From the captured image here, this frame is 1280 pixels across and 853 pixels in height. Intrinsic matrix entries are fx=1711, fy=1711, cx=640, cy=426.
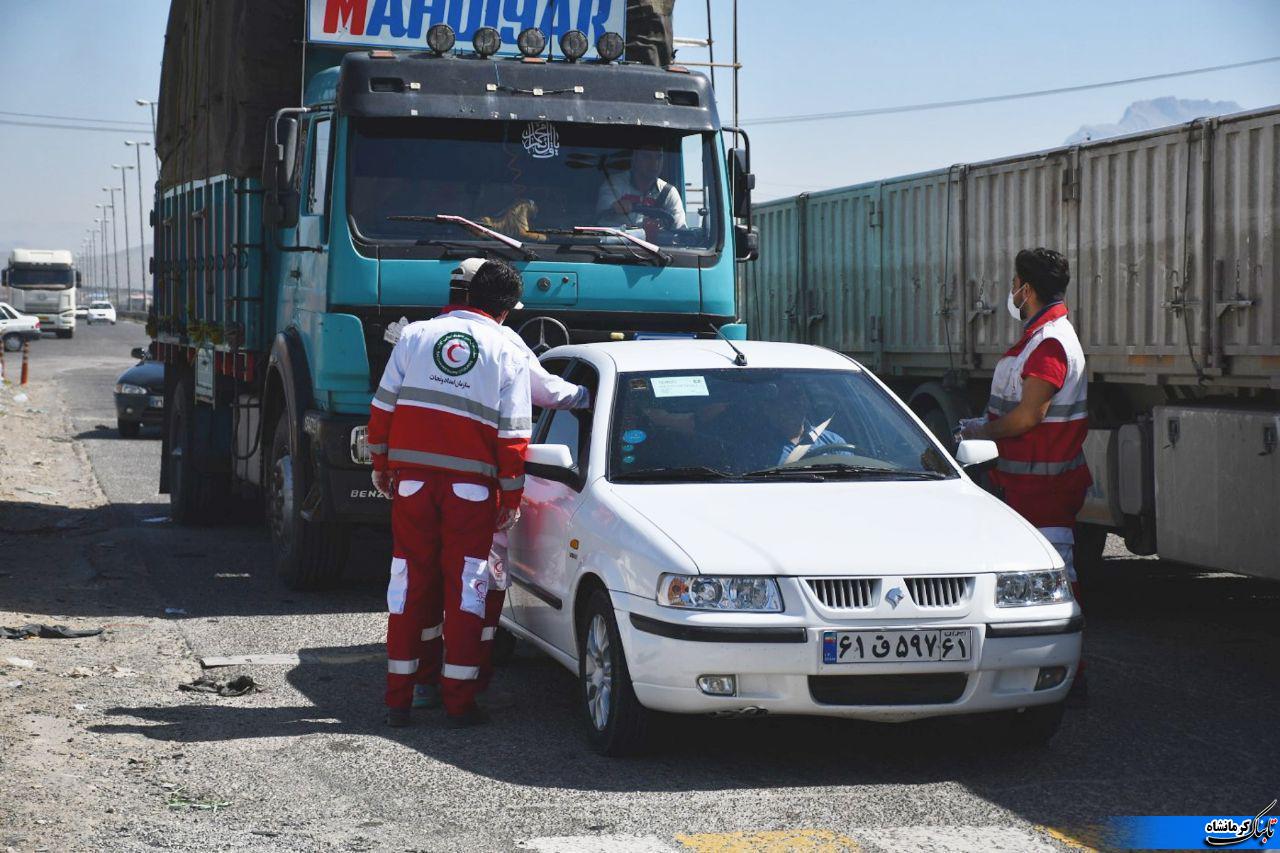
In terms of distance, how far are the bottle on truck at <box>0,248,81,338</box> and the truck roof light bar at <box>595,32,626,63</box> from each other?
209ft

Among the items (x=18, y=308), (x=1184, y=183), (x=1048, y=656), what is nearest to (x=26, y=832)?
(x=1048, y=656)

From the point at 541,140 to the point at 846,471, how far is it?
3.73 meters

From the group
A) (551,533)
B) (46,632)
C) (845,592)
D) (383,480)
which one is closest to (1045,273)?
(845,592)

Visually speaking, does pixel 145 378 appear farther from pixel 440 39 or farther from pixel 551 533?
pixel 551 533

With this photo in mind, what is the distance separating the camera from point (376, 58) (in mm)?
9578

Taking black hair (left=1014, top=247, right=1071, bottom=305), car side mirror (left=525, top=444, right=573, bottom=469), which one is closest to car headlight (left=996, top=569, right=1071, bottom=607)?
black hair (left=1014, top=247, right=1071, bottom=305)

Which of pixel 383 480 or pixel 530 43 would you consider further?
pixel 530 43

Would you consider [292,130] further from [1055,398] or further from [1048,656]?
[1048,656]

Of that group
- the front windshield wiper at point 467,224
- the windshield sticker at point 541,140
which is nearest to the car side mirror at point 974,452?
the front windshield wiper at point 467,224

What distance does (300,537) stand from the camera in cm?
1030

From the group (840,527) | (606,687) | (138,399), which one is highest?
(138,399)

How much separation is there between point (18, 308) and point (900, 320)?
65.5 meters

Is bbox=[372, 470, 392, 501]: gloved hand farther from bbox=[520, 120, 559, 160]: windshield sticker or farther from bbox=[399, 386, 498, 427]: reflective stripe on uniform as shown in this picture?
bbox=[520, 120, 559, 160]: windshield sticker

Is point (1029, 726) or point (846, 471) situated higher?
point (846, 471)
